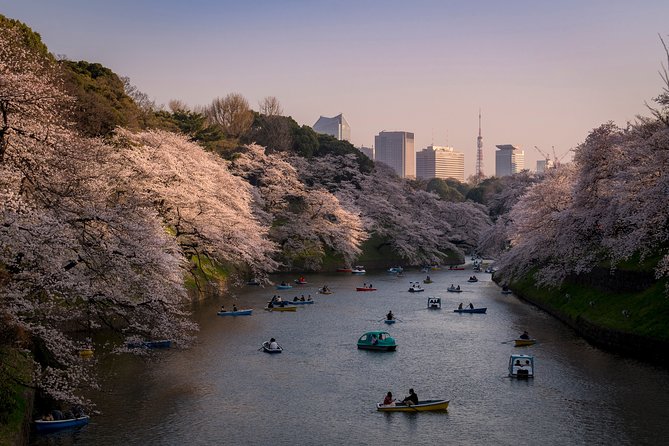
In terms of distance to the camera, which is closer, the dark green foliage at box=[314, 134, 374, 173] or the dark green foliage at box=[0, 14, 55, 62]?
the dark green foliage at box=[0, 14, 55, 62]

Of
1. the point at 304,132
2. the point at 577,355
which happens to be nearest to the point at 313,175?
the point at 304,132

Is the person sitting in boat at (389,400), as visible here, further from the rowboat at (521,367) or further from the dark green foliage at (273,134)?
the dark green foliage at (273,134)

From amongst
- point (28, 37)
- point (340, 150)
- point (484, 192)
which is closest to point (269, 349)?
point (28, 37)

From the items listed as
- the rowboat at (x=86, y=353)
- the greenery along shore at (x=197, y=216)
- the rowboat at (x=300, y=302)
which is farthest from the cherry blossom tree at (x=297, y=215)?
the rowboat at (x=86, y=353)

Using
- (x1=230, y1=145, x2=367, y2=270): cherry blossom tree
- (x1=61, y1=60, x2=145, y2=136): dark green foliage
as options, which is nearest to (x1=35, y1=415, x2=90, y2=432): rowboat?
(x1=61, y1=60, x2=145, y2=136): dark green foliage

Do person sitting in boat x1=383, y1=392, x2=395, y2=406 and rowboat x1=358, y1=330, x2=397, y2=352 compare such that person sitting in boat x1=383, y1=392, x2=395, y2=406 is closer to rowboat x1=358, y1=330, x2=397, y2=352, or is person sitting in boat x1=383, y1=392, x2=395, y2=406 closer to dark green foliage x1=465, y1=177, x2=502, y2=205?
rowboat x1=358, y1=330, x2=397, y2=352

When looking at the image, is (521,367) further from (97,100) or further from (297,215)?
(297,215)
